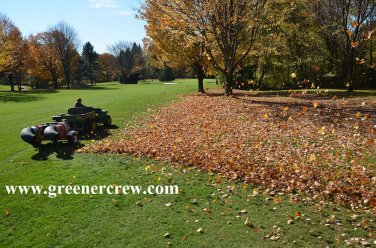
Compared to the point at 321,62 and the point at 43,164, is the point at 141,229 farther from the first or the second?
the point at 321,62

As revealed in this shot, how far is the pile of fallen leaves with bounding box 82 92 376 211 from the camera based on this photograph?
7.98 meters

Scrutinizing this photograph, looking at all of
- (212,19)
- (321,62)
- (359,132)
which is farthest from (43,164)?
(321,62)

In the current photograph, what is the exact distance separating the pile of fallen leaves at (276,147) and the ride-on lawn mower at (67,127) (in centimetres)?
112

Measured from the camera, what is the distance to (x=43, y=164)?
994 cm

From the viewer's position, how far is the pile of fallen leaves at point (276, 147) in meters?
7.98

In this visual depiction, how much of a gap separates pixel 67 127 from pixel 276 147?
296 inches

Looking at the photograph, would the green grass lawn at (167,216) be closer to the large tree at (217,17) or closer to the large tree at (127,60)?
the large tree at (217,17)

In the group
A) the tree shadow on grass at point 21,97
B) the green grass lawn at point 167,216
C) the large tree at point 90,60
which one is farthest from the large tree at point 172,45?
the large tree at point 90,60

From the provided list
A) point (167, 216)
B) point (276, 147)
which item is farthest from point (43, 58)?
point (167, 216)

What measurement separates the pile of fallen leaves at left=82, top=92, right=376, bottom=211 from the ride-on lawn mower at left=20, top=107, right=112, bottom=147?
3.68 feet

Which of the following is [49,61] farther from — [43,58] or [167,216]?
[167,216]

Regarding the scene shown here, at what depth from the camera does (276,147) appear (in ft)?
35.9

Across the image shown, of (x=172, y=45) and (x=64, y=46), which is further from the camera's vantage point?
(x=64, y=46)

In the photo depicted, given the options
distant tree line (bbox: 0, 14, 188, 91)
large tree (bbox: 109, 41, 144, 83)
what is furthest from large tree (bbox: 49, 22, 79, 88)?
large tree (bbox: 109, 41, 144, 83)
